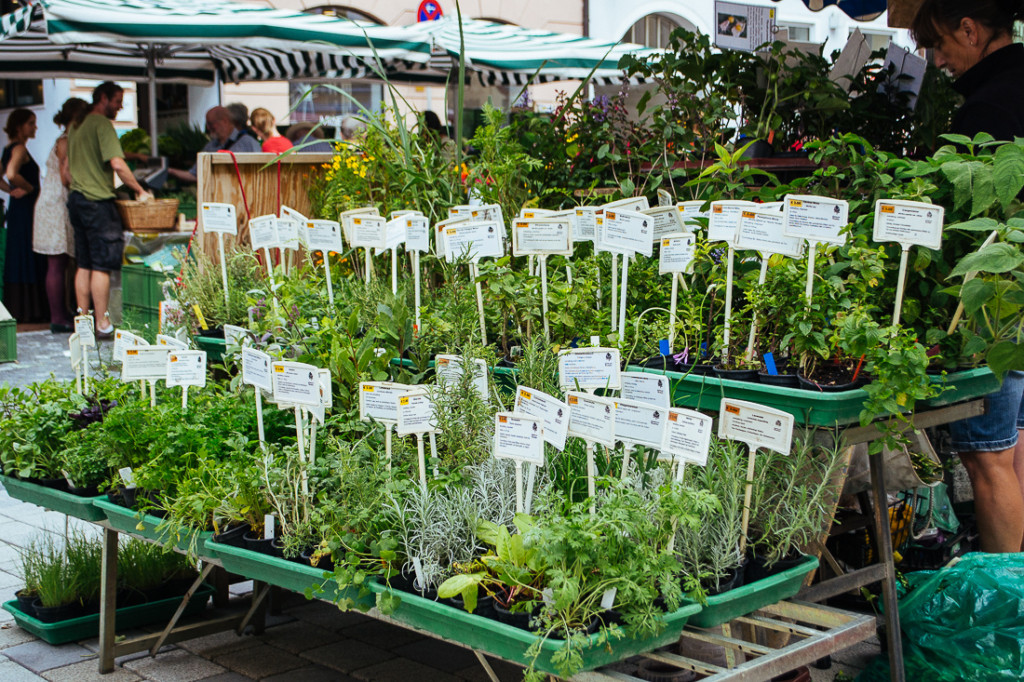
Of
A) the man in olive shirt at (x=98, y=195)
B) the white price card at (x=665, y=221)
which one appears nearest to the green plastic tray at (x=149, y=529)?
the white price card at (x=665, y=221)

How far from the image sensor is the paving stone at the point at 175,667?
9.50 ft

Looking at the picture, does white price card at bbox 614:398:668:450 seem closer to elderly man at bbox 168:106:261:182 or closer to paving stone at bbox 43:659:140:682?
paving stone at bbox 43:659:140:682

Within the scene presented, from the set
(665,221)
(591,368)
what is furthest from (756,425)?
(665,221)

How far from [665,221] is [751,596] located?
1.14m

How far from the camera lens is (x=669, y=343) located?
2.57 m

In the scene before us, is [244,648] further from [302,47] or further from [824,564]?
[302,47]

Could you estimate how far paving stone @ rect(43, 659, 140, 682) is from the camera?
2.86 m

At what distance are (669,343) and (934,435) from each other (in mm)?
1201

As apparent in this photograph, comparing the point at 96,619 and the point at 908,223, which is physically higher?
the point at 908,223

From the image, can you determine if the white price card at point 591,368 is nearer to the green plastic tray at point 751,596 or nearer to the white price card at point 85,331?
the green plastic tray at point 751,596

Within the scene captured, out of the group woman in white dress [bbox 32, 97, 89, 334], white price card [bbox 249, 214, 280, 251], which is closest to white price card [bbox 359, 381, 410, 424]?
white price card [bbox 249, 214, 280, 251]

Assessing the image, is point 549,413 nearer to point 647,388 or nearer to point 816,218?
point 647,388

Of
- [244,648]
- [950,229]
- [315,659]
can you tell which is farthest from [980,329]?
[244,648]

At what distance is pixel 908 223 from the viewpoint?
235 centimetres
